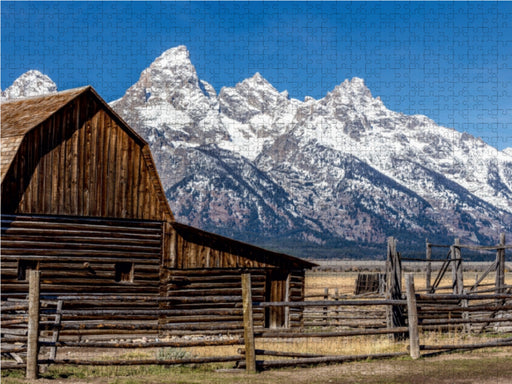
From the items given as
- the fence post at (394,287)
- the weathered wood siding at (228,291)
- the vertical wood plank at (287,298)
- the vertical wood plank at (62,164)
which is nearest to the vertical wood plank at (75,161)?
the vertical wood plank at (62,164)

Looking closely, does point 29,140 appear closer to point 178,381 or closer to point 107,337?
point 107,337

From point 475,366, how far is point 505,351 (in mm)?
2793

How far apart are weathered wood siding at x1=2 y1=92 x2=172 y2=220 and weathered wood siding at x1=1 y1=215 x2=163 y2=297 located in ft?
1.22

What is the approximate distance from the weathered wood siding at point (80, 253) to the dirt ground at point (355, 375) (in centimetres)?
932

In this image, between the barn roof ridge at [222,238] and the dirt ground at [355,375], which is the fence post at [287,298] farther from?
the dirt ground at [355,375]

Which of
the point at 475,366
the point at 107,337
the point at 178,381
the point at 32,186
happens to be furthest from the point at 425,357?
the point at 32,186

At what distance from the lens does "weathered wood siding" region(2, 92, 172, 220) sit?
81.3ft

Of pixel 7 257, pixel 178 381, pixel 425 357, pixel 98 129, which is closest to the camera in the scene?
pixel 178 381

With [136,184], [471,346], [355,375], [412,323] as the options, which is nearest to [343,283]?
[136,184]

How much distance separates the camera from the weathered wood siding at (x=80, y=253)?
24.7 meters

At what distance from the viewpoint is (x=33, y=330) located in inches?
596

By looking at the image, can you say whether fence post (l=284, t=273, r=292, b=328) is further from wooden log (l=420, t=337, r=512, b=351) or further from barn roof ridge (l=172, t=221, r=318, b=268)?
Result: wooden log (l=420, t=337, r=512, b=351)

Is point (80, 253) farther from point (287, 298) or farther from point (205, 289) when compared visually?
point (287, 298)

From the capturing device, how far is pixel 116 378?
14.9 metres
